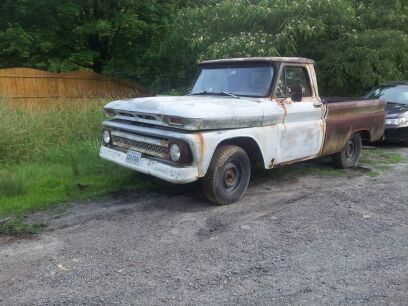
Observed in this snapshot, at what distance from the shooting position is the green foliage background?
12.4 meters

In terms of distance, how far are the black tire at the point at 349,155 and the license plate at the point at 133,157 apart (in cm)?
380

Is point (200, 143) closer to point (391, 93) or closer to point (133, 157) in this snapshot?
point (133, 157)

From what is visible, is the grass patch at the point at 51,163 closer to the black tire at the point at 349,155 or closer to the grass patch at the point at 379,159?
the black tire at the point at 349,155

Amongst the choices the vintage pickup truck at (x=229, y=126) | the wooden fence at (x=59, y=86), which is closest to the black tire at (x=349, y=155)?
the vintage pickup truck at (x=229, y=126)

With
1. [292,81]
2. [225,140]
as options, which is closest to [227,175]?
[225,140]

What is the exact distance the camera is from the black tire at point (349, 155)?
8320 mm

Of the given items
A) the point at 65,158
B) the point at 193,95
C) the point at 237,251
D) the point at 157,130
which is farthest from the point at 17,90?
the point at 237,251

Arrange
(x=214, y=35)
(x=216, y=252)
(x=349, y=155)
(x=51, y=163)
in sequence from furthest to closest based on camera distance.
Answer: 1. (x=214, y=35)
2. (x=349, y=155)
3. (x=51, y=163)
4. (x=216, y=252)

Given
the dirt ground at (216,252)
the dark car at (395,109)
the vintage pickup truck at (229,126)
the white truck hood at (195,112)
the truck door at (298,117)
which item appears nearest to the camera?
the dirt ground at (216,252)

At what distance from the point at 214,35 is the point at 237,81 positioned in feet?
22.6

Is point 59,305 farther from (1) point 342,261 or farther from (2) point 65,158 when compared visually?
(2) point 65,158

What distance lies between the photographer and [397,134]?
10.8 m

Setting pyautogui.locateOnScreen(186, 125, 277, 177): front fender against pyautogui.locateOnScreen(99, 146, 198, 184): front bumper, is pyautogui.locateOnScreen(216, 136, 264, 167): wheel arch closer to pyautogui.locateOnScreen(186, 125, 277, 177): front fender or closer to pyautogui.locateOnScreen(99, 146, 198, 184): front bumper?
pyautogui.locateOnScreen(186, 125, 277, 177): front fender

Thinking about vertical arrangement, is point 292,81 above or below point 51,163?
above
